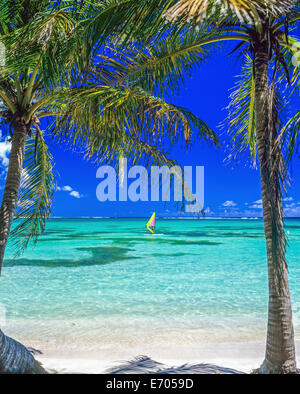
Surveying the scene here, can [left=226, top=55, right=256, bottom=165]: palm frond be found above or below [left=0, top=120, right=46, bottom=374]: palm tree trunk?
above

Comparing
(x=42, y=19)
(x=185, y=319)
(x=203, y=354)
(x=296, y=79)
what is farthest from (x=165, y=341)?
(x=42, y=19)

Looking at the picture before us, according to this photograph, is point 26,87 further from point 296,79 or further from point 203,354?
point 203,354

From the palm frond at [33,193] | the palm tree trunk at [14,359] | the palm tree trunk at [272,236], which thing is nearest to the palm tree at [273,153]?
the palm tree trunk at [272,236]

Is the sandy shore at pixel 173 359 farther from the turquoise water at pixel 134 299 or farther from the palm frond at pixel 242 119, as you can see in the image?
the palm frond at pixel 242 119

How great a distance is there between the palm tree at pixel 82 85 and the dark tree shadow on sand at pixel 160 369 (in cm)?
109

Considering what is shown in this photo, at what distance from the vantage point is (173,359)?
5.01m

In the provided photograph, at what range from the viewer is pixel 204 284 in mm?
12000

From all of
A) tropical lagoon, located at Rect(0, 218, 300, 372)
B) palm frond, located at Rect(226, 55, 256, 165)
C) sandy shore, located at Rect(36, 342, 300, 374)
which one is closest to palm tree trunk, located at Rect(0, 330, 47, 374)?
sandy shore, located at Rect(36, 342, 300, 374)

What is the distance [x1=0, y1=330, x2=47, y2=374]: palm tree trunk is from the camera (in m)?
3.02

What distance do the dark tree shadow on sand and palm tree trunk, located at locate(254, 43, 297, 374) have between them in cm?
84

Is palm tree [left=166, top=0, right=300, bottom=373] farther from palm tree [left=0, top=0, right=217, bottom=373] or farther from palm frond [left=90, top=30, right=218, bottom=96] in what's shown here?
palm tree [left=0, top=0, right=217, bottom=373]

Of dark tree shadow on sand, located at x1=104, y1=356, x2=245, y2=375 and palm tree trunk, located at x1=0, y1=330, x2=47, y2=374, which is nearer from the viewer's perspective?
palm tree trunk, located at x1=0, y1=330, x2=47, y2=374

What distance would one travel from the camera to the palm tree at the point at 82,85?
114 inches
